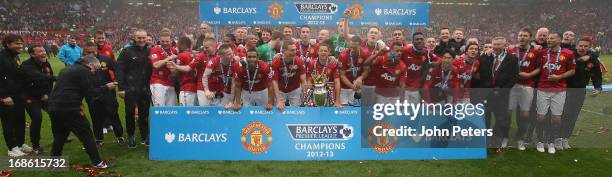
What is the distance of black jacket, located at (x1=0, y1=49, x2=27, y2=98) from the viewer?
246 inches

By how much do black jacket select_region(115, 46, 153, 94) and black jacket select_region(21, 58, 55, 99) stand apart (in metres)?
1.05

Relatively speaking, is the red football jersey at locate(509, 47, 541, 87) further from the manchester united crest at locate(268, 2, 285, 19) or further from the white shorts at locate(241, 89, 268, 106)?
the manchester united crest at locate(268, 2, 285, 19)

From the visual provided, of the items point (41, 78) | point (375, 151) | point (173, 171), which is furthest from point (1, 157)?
point (375, 151)

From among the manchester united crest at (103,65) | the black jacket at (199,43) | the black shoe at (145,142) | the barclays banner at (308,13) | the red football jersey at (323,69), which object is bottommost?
the black shoe at (145,142)

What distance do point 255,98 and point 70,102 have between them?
8.34ft

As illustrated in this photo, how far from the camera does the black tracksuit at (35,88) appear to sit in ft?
21.4

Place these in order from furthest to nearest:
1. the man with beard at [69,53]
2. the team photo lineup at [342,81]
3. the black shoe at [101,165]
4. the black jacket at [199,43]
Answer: the black jacket at [199,43]
the man with beard at [69,53]
the team photo lineup at [342,81]
the black shoe at [101,165]

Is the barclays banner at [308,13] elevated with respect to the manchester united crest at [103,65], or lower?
elevated

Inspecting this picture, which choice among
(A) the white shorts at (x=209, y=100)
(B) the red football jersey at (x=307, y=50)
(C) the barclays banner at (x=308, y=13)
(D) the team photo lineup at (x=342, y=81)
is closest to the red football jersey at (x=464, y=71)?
(D) the team photo lineup at (x=342, y=81)

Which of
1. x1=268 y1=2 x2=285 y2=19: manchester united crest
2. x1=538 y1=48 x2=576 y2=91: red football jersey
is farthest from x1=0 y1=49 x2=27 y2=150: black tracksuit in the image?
x1=268 y1=2 x2=285 y2=19: manchester united crest

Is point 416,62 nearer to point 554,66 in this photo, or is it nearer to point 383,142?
point 383,142

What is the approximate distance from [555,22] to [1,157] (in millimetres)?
47701

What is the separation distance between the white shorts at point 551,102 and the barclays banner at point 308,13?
11.1 m

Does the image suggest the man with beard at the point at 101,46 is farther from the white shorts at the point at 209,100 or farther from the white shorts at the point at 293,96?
the white shorts at the point at 293,96
